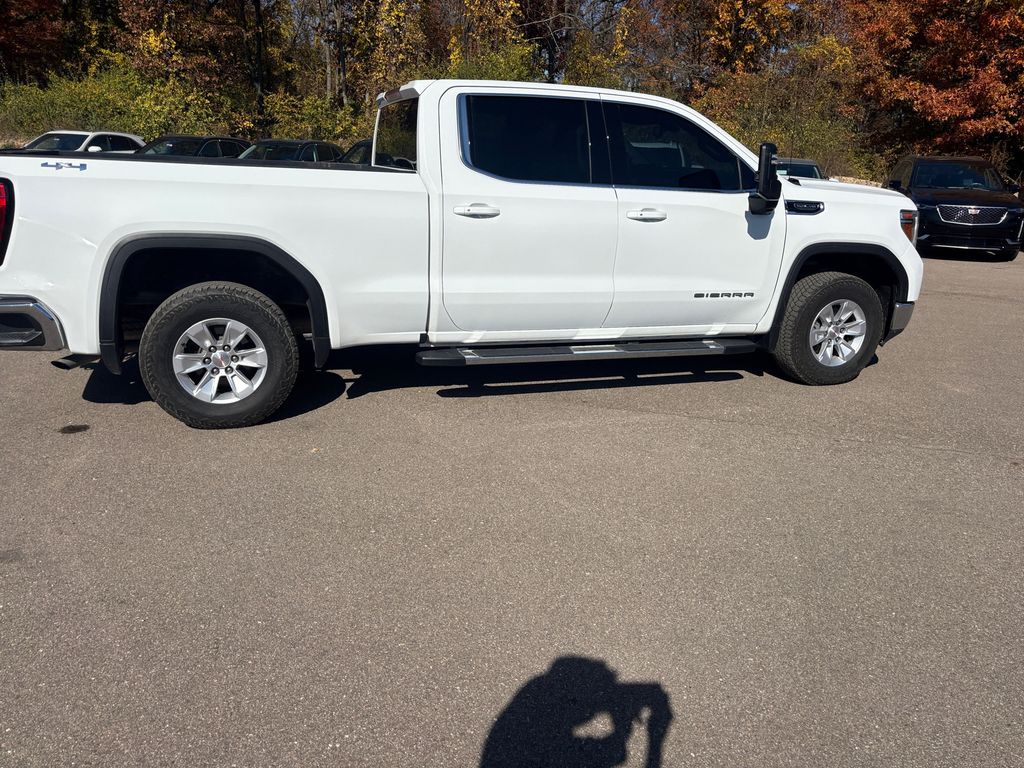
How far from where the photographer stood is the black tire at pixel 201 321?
4883 mm

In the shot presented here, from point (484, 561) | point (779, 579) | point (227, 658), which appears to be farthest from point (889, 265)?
point (227, 658)

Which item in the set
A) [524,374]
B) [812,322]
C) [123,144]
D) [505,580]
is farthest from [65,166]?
[123,144]

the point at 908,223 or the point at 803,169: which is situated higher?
the point at 803,169

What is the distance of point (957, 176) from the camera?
1587cm

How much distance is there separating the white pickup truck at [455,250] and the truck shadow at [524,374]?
0.52 m

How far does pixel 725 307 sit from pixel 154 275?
379 cm

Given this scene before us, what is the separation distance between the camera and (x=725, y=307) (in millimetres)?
5984

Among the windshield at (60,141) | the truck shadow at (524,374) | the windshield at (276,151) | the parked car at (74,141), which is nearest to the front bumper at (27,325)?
the truck shadow at (524,374)

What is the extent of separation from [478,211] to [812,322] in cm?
267

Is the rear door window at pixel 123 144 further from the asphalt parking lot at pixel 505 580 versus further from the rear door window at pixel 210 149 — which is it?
the asphalt parking lot at pixel 505 580

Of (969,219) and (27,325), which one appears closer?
(27,325)

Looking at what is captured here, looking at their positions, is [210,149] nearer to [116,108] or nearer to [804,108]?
[116,108]

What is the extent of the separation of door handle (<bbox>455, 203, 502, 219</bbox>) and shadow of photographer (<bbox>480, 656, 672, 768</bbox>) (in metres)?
2.97

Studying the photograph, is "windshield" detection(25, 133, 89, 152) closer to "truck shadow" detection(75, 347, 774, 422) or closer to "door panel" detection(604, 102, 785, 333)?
"truck shadow" detection(75, 347, 774, 422)
